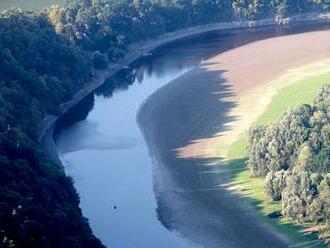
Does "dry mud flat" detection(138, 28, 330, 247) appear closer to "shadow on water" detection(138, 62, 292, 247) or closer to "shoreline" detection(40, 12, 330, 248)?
"shadow on water" detection(138, 62, 292, 247)

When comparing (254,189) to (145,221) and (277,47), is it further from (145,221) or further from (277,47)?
(277,47)

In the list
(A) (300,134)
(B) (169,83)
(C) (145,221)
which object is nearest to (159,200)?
(C) (145,221)

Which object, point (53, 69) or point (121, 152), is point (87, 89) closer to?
point (53, 69)

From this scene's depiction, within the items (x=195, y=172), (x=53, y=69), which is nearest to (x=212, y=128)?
(x=195, y=172)

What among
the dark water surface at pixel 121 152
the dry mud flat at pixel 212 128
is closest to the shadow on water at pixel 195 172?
the dry mud flat at pixel 212 128

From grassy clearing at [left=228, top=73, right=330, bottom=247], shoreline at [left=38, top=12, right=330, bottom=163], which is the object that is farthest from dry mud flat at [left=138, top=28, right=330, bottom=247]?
shoreline at [left=38, top=12, right=330, bottom=163]

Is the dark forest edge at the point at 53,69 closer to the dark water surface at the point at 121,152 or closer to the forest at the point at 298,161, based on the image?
the dark water surface at the point at 121,152
